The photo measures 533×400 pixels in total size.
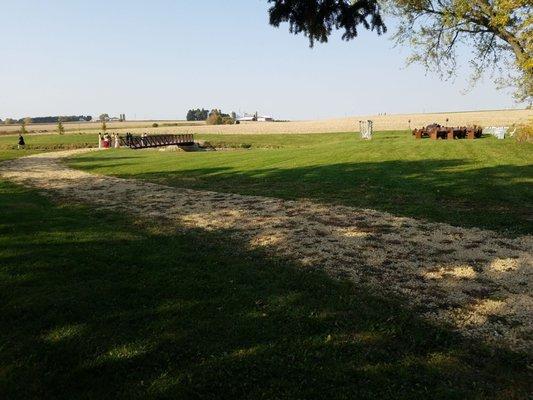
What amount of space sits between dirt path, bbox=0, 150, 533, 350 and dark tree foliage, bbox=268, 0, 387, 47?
176 inches

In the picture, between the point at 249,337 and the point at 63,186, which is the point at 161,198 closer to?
the point at 63,186

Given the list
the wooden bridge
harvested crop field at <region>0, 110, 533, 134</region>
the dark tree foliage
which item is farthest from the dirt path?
harvested crop field at <region>0, 110, 533, 134</region>

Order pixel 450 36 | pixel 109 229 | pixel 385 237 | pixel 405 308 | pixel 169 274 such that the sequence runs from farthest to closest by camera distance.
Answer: pixel 450 36
pixel 109 229
pixel 385 237
pixel 169 274
pixel 405 308

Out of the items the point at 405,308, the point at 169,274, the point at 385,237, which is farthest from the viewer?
the point at 385,237

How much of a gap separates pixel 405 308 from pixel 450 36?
43.8ft

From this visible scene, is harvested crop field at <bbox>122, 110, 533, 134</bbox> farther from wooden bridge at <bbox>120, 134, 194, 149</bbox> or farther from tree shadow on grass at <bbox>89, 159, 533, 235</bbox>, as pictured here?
tree shadow on grass at <bbox>89, 159, 533, 235</bbox>

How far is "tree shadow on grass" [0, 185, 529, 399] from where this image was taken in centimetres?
451

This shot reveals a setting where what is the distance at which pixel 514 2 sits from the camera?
1037 centimetres

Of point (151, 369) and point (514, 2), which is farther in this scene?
point (514, 2)

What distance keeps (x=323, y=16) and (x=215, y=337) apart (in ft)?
19.8

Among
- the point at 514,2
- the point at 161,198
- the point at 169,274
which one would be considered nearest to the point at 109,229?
the point at 169,274

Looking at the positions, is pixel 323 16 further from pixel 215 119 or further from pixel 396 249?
pixel 215 119

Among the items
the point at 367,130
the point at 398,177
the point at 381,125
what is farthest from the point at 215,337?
the point at 381,125

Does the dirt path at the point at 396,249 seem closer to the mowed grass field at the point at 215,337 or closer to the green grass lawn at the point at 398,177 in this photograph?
the mowed grass field at the point at 215,337
